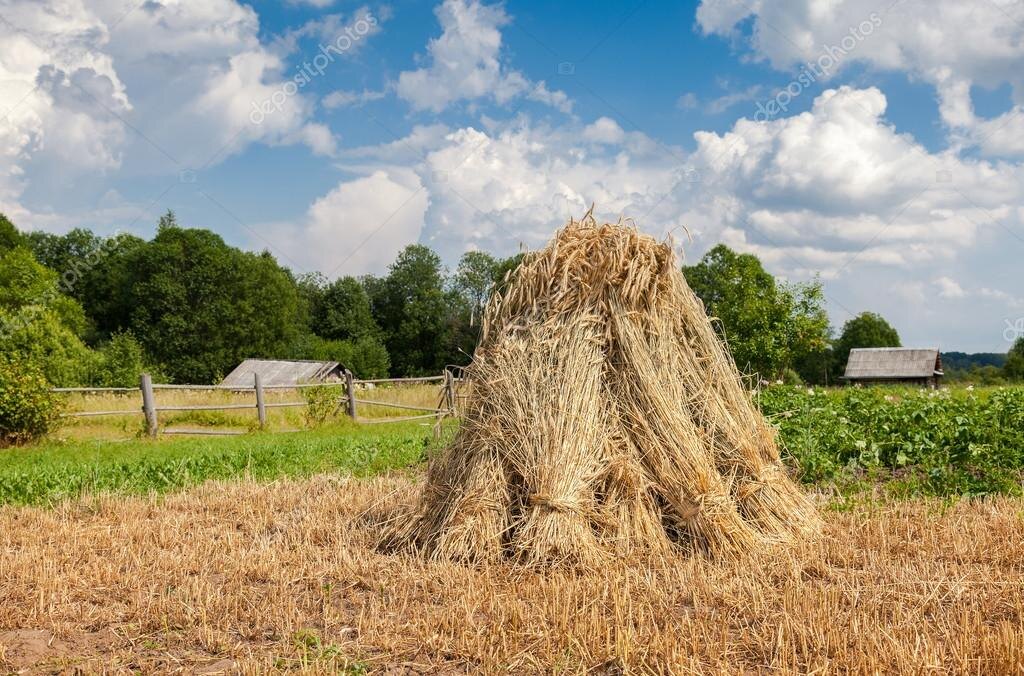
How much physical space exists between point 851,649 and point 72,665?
4.04 metres

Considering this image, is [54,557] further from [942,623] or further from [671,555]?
[942,623]

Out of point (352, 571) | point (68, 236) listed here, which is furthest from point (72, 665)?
point (68, 236)

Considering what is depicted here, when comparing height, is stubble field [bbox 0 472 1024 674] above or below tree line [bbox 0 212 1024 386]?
below

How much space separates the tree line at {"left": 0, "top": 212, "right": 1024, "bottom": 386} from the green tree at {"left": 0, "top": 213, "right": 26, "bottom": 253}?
0.37 ft

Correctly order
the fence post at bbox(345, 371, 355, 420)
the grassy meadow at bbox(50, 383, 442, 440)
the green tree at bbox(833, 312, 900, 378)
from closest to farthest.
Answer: the grassy meadow at bbox(50, 383, 442, 440) → the fence post at bbox(345, 371, 355, 420) → the green tree at bbox(833, 312, 900, 378)

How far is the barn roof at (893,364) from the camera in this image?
51281 millimetres

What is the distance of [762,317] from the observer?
43.9 metres

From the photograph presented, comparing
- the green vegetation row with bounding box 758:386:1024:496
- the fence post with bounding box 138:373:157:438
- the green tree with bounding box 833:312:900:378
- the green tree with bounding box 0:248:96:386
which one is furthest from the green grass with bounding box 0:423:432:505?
the green tree with bounding box 833:312:900:378

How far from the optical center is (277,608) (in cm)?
486

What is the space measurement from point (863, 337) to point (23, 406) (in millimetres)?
67763

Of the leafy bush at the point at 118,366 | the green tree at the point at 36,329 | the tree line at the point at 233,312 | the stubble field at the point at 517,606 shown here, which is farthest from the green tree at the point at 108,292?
the stubble field at the point at 517,606

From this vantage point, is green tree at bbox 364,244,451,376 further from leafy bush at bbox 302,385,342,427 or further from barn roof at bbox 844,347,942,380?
leafy bush at bbox 302,385,342,427

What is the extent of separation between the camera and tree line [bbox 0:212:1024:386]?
39812 millimetres

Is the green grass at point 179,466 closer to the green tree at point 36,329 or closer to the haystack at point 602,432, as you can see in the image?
the haystack at point 602,432
